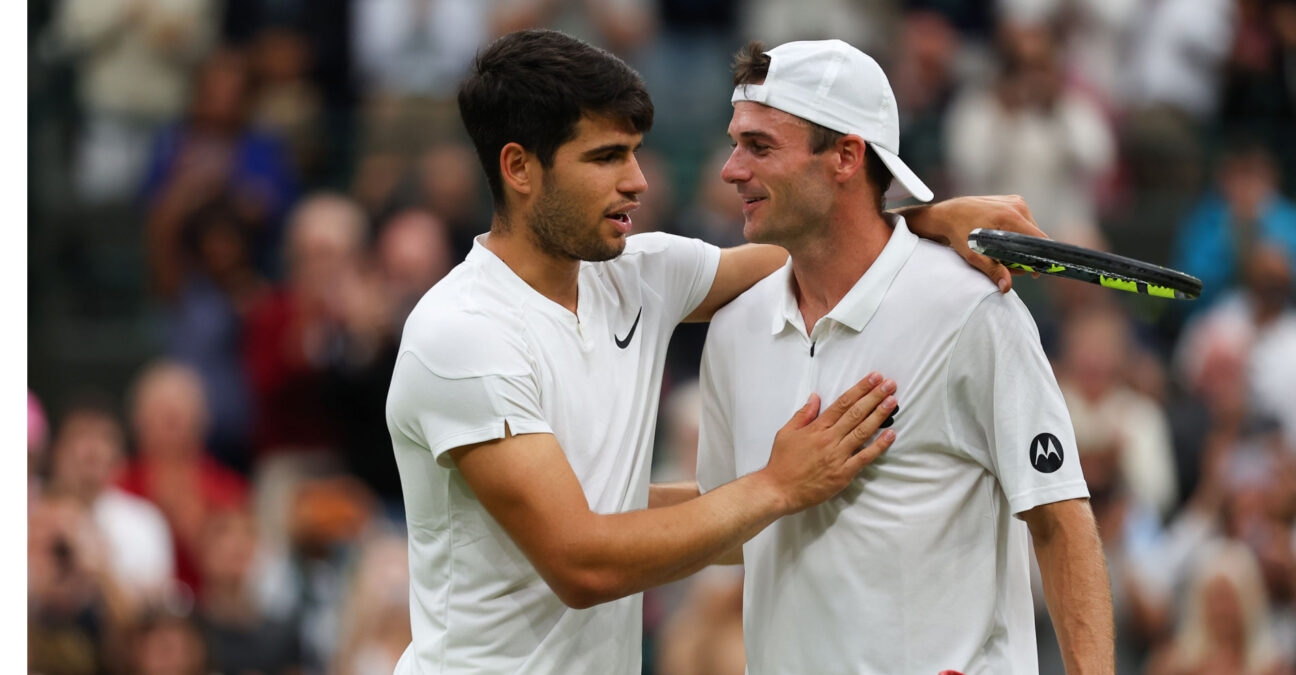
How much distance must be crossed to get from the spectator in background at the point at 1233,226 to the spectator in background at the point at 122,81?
604 cm

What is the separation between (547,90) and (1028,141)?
21.7ft

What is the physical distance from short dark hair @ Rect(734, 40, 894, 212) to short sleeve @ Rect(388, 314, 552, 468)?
0.84 metres

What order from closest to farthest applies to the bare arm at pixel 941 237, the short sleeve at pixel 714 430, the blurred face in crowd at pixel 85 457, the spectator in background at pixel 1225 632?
the bare arm at pixel 941 237 → the short sleeve at pixel 714 430 → the spectator in background at pixel 1225 632 → the blurred face in crowd at pixel 85 457

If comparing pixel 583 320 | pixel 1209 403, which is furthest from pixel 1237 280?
pixel 583 320

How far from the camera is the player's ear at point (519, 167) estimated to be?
3.91 m

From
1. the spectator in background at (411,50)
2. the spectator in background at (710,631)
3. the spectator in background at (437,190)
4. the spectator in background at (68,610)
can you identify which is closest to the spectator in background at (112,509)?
the spectator in background at (68,610)

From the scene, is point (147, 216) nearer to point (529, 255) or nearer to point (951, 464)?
point (529, 255)

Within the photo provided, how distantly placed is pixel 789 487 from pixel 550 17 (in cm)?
697

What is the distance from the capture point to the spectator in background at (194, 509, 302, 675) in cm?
751

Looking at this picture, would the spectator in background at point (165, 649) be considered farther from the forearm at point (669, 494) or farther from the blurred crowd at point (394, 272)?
the forearm at point (669, 494)

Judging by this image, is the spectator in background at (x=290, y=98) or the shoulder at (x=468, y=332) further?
the spectator in background at (x=290, y=98)

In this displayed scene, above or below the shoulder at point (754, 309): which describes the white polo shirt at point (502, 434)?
below

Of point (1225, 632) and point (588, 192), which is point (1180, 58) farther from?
point (588, 192)

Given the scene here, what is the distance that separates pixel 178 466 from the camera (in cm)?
840
